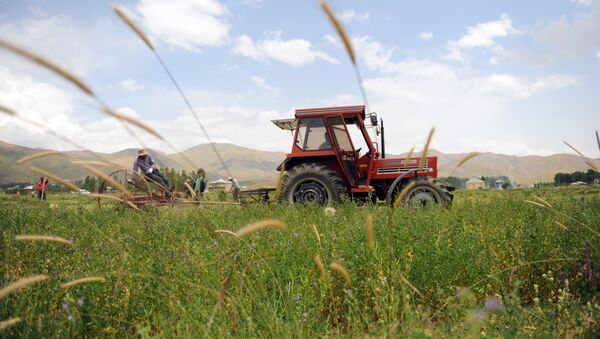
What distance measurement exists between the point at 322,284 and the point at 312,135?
5.95 meters

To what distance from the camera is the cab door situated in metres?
8.33

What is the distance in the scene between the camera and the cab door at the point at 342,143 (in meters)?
8.33

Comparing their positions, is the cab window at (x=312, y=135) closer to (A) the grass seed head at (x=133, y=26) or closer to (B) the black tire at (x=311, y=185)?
(B) the black tire at (x=311, y=185)

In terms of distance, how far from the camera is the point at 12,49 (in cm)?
136

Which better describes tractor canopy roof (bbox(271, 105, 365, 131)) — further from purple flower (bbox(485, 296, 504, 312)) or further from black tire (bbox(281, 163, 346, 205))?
purple flower (bbox(485, 296, 504, 312))

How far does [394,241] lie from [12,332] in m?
2.53

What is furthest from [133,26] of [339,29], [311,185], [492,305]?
[311,185]

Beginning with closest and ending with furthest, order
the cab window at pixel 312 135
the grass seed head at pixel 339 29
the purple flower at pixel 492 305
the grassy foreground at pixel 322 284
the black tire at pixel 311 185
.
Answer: the grass seed head at pixel 339 29 < the purple flower at pixel 492 305 < the grassy foreground at pixel 322 284 < the black tire at pixel 311 185 < the cab window at pixel 312 135

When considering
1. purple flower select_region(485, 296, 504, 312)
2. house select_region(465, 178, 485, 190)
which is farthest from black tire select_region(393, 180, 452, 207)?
house select_region(465, 178, 485, 190)

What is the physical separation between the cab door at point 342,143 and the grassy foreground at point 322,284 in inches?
159

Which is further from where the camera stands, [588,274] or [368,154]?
[368,154]

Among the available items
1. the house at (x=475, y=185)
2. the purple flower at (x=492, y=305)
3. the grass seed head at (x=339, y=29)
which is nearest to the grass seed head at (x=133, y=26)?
the grass seed head at (x=339, y=29)

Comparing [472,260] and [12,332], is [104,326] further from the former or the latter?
[472,260]

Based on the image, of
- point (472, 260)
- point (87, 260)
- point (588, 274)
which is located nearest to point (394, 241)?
point (472, 260)
